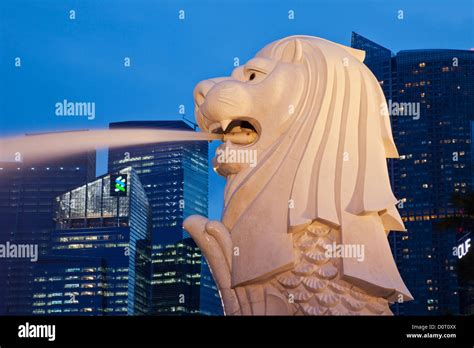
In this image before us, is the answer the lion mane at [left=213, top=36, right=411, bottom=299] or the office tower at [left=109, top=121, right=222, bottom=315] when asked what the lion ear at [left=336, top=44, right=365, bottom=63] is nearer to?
the lion mane at [left=213, top=36, right=411, bottom=299]

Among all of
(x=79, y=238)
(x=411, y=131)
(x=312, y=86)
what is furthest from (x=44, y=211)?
(x=312, y=86)

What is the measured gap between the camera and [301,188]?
15.1 m

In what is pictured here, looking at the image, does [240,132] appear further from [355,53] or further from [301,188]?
[355,53]

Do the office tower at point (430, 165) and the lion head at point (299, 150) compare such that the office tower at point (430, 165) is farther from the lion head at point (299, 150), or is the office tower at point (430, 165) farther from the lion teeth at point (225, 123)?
the lion teeth at point (225, 123)

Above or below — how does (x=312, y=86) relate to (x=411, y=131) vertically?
below

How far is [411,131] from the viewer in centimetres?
5816

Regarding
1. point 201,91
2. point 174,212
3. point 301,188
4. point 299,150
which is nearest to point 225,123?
point 201,91

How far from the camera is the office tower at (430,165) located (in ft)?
183

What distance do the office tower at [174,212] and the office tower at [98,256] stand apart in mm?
1282

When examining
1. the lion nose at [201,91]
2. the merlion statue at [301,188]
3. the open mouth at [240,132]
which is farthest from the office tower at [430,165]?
the open mouth at [240,132]

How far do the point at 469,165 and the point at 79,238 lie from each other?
37.8 meters

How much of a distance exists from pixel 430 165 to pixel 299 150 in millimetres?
42871

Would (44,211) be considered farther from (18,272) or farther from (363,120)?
(363,120)

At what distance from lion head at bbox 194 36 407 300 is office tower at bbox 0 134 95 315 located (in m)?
65.7
